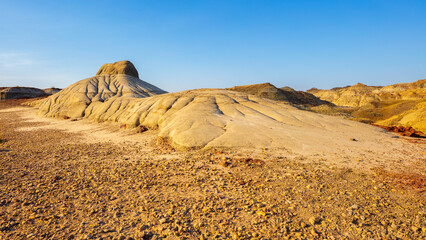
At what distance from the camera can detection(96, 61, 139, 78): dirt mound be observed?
231 feet

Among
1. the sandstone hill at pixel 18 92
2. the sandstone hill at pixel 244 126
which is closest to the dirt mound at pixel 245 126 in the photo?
the sandstone hill at pixel 244 126

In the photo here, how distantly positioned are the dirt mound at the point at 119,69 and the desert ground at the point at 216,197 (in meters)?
64.6

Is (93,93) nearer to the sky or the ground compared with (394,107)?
nearer to the sky

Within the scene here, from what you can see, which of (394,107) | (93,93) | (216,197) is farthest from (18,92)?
(394,107)

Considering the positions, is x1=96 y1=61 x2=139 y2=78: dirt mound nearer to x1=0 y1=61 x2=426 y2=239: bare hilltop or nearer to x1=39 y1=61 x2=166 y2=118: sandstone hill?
x1=39 y1=61 x2=166 y2=118: sandstone hill

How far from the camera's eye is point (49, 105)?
152 feet

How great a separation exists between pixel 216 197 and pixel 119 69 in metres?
73.2

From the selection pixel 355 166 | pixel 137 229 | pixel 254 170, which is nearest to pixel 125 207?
pixel 137 229

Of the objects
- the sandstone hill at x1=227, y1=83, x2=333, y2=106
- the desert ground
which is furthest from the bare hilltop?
the sandstone hill at x1=227, y1=83, x2=333, y2=106

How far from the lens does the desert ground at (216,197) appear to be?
529 cm

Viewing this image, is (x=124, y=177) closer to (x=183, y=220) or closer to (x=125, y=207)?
(x=125, y=207)

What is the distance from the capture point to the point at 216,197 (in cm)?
692

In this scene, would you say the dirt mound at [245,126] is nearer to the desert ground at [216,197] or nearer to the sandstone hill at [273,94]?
the desert ground at [216,197]

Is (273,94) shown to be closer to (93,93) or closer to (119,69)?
(119,69)
